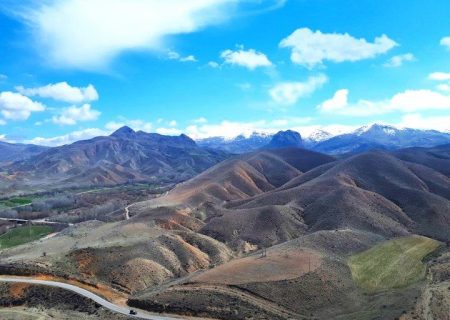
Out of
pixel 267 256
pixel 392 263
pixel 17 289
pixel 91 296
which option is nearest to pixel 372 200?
pixel 392 263

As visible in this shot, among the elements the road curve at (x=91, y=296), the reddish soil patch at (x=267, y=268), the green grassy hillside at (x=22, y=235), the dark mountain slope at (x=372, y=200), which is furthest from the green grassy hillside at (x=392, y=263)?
the green grassy hillside at (x=22, y=235)

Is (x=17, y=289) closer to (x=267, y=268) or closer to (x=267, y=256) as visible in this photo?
(x=267, y=268)

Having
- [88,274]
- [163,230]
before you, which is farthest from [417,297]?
[163,230]

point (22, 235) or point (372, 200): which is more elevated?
point (372, 200)

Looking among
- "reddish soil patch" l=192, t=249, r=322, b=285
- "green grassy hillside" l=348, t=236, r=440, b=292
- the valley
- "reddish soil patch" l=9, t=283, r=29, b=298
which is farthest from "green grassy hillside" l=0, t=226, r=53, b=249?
"green grassy hillside" l=348, t=236, r=440, b=292

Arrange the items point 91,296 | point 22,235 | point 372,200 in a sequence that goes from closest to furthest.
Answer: point 91,296 < point 372,200 < point 22,235

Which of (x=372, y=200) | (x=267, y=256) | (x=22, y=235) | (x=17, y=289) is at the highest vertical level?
(x=372, y=200)

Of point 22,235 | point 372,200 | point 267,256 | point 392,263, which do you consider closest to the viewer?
point 267,256

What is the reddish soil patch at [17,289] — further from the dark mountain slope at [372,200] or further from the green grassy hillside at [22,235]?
the dark mountain slope at [372,200]
